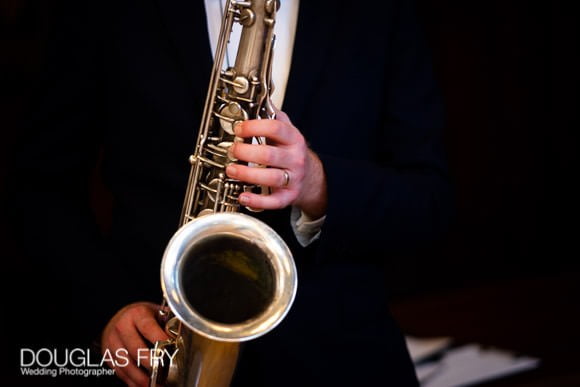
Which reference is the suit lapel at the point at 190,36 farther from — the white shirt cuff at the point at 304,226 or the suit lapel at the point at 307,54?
the white shirt cuff at the point at 304,226

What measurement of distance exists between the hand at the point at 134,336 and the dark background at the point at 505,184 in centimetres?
218

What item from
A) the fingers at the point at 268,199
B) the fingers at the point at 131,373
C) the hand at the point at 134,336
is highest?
the fingers at the point at 268,199

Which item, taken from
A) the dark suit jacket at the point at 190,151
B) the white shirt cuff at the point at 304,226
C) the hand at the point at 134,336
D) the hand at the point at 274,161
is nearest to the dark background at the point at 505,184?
the dark suit jacket at the point at 190,151

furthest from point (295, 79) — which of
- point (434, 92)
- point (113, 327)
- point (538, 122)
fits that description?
point (538, 122)

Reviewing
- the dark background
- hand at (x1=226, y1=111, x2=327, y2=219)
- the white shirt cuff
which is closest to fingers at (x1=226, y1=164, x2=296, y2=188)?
hand at (x1=226, y1=111, x2=327, y2=219)

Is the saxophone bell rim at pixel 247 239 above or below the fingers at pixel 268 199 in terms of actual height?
below

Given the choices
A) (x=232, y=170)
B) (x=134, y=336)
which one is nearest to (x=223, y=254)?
(x=232, y=170)

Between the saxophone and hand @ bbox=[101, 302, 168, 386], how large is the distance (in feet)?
0.10

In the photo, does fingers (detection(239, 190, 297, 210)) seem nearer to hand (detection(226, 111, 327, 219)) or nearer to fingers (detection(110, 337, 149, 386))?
hand (detection(226, 111, 327, 219))

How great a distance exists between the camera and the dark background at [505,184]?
3287 millimetres

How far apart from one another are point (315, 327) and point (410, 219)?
1.09ft

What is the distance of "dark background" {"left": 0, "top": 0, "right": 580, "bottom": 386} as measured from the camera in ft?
10.8

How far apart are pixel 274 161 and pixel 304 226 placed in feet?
0.92

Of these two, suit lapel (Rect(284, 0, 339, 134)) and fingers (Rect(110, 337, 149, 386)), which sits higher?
suit lapel (Rect(284, 0, 339, 134))
